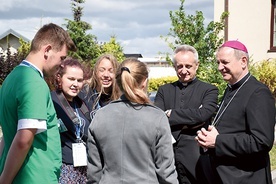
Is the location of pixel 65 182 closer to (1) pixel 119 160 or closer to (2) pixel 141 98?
(1) pixel 119 160

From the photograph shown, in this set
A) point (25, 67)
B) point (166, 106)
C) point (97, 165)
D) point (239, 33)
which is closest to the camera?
point (25, 67)

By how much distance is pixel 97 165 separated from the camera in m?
2.83

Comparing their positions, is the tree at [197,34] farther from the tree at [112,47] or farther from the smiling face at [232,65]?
the tree at [112,47]

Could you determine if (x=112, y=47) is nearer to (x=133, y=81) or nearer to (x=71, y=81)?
(x=71, y=81)

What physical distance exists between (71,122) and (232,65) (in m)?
1.50

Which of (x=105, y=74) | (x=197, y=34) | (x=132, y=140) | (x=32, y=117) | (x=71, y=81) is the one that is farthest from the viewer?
(x=197, y=34)

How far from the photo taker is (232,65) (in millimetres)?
3316

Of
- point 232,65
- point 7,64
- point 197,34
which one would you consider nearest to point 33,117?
point 232,65

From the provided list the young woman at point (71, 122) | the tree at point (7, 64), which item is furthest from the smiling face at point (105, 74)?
the tree at point (7, 64)

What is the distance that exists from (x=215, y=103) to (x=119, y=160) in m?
1.62

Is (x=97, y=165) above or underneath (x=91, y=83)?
underneath

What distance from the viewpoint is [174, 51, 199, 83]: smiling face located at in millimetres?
3992

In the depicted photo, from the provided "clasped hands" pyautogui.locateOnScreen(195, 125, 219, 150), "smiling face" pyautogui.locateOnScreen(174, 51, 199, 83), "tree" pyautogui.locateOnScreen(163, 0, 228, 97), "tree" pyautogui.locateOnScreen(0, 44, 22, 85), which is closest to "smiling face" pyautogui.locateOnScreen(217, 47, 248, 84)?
"clasped hands" pyautogui.locateOnScreen(195, 125, 219, 150)

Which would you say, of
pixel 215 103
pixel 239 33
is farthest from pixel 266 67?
pixel 215 103
